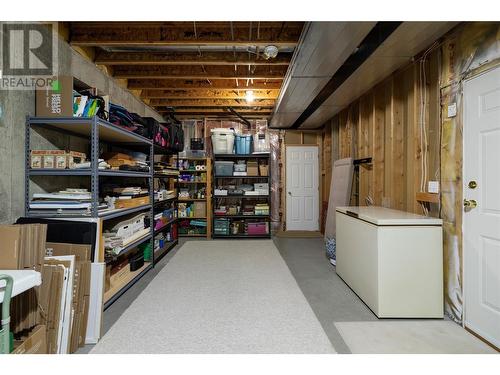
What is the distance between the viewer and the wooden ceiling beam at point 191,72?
3646 millimetres

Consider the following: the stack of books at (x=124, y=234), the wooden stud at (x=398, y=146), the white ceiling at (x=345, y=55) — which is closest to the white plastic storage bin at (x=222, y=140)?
the white ceiling at (x=345, y=55)

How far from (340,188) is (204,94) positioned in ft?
9.34

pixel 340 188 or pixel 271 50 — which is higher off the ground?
pixel 271 50

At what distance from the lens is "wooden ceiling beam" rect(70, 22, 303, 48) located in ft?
8.84

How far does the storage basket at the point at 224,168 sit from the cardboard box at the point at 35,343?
4.13 metres

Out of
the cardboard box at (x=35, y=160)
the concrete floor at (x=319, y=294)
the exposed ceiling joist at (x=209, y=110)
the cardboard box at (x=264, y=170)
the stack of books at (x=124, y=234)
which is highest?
the exposed ceiling joist at (x=209, y=110)

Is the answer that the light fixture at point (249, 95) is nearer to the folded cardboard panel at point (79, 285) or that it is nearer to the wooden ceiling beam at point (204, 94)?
the wooden ceiling beam at point (204, 94)

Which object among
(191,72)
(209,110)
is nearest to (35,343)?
(191,72)

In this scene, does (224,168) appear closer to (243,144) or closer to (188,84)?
(243,144)

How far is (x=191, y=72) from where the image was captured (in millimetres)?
3666

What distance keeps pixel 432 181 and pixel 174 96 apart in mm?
4006

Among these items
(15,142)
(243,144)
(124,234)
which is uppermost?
(243,144)

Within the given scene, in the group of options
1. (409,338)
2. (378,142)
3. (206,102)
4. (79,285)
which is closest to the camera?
(79,285)
